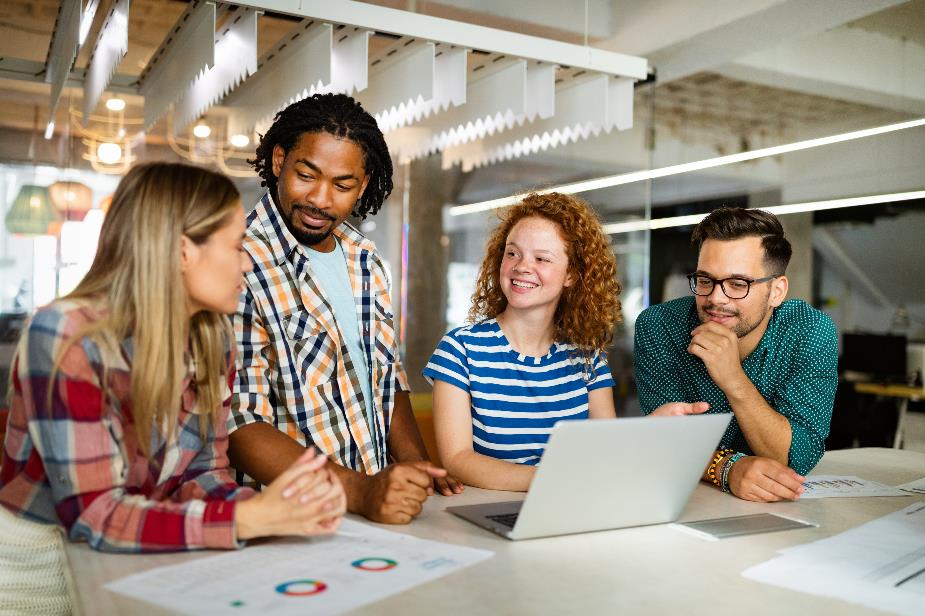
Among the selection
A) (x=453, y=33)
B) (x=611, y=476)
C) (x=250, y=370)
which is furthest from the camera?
(x=453, y=33)

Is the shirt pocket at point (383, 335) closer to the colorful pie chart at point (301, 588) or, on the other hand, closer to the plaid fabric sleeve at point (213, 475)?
the plaid fabric sleeve at point (213, 475)

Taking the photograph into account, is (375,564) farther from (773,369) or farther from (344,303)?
(773,369)

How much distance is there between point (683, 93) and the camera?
5531mm

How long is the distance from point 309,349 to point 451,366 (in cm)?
34

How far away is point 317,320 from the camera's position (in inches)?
80.0

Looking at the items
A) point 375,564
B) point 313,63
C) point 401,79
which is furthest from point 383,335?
point 401,79

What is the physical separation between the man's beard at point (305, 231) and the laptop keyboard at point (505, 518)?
0.82 meters

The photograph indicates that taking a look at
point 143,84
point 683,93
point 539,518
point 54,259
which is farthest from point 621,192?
point 539,518

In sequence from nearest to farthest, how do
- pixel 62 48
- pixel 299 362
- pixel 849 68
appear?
pixel 299 362 < pixel 62 48 < pixel 849 68

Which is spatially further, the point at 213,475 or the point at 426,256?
the point at 426,256

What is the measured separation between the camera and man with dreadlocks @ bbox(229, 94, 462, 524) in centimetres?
187

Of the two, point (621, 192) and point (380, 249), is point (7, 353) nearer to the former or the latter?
point (380, 249)

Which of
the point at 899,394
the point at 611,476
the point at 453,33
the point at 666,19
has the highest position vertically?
the point at 666,19

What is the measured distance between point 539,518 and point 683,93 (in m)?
4.61
